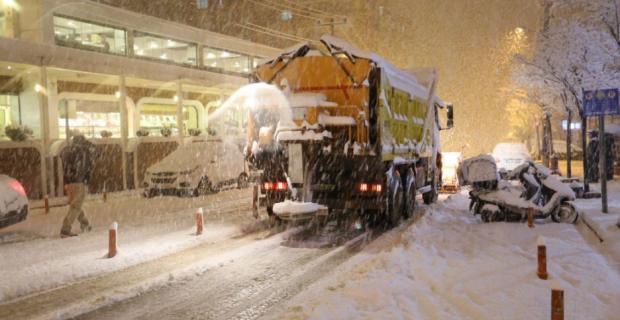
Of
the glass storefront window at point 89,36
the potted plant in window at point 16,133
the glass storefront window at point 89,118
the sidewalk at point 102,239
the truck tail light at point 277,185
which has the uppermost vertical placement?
the glass storefront window at point 89,36

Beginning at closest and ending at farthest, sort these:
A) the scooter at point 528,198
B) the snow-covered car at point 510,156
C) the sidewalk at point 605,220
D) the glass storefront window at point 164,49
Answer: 1. the sidewalk at point 605,220
2. the scooter at point 528,198
3. the glass storefront window at point 164,49
4. the snow-covered car at point 510,156

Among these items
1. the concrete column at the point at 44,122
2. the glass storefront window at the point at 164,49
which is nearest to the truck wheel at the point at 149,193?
the concrete column at the point at 44,122

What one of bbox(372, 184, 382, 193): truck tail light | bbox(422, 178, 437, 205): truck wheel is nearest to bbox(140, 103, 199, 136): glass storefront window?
bbox(422, 178, 437, 205): truck wheel

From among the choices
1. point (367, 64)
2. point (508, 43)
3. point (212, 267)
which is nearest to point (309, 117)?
point (367, 64)

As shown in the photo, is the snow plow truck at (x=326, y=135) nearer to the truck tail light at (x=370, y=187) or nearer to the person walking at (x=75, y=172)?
the truck tail light at (x=370, y=187)

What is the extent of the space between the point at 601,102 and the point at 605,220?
2671 mm

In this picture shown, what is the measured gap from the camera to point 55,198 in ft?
58.5

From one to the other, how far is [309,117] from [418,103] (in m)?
4.82

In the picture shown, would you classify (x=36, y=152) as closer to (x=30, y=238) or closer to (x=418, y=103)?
(x=30, y=238)

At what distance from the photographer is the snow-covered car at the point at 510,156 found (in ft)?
79.9

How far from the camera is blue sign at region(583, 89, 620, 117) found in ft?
39.6

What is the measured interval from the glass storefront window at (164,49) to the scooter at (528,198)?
17058 millimetres

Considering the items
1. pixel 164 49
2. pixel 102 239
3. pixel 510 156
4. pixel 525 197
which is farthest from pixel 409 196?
pixel 164 49

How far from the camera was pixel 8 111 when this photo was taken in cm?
2080
